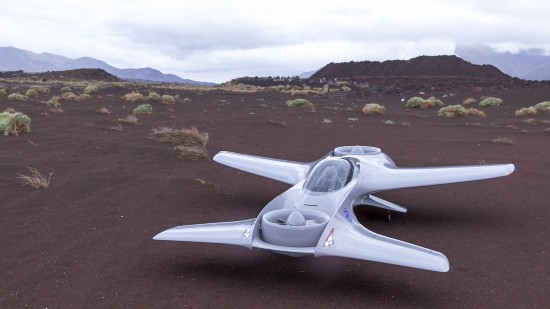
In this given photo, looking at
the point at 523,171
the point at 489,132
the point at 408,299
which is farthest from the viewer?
the point at 489,132

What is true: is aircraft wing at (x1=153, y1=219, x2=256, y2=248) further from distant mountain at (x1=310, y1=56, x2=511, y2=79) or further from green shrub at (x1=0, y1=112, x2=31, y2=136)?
distant mountain at (x1=310, y1=56, x2=511, y2=79)

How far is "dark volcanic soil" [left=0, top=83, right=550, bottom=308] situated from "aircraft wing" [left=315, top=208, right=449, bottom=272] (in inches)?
29.7

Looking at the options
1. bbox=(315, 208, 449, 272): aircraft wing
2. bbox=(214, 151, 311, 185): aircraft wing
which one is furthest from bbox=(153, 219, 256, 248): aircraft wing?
bbox=(214, 151, 311, 185): aircraft wing

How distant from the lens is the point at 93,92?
53.8m

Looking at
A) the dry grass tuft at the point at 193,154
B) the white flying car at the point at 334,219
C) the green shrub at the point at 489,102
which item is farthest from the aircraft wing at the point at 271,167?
the green shrub at the point at 489,102

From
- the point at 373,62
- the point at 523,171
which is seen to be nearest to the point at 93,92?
the point at 523,171

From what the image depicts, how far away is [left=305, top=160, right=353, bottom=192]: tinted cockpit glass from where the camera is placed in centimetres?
824

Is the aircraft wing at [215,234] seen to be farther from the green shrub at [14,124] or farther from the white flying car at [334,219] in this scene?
the green shrub at [14,124]

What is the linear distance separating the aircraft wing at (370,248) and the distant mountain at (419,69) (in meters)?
117

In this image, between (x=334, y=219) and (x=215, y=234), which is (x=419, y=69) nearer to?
(x=334, y=219)

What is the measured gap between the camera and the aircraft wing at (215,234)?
672 cm

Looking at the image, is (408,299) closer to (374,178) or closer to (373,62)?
(374,178)

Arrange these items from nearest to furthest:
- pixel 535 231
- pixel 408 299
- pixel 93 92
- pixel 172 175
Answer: pixel 408 299, pixel 535 231, pixel 172 175, pixel 93 92

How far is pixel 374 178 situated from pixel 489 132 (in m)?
17.5
